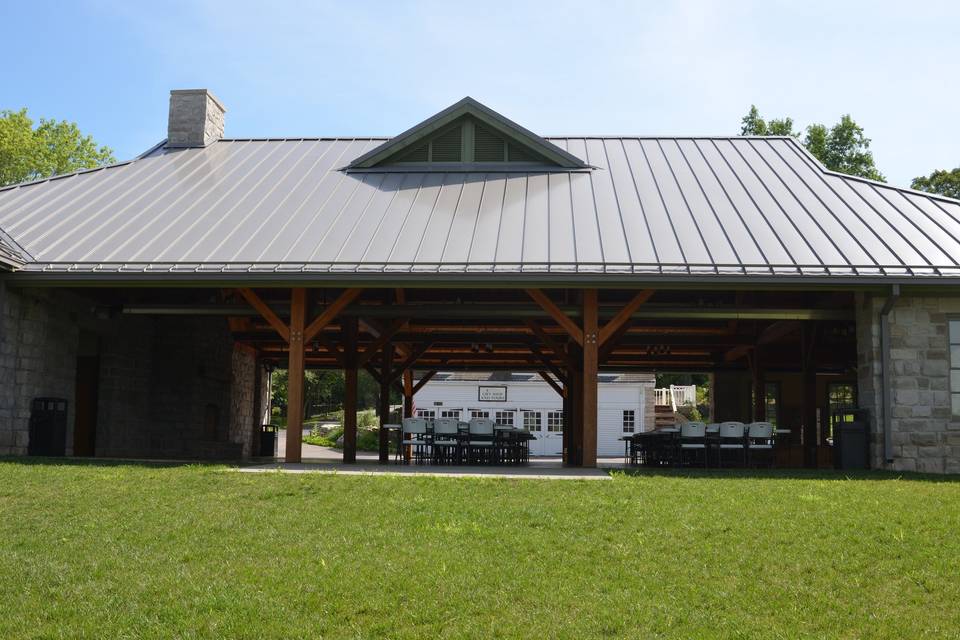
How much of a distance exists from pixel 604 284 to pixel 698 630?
7934 millimetres

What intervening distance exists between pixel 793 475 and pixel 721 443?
2.79 meters

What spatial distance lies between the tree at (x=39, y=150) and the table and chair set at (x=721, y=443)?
3087 centimetres

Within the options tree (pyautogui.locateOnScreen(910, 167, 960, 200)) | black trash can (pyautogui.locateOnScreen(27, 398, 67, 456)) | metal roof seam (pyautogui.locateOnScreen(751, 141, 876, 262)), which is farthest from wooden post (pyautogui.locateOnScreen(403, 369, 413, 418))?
tree (pyautogui.locateOnScreen(910, 167, 960, 200))

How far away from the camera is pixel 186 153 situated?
71.2 ft

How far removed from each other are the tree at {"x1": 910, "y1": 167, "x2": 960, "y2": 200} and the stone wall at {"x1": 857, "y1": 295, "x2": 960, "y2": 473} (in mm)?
23722

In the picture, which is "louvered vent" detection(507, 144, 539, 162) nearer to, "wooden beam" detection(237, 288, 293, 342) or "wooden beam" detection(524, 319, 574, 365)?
"wooden beam" detection(524, 319, 574, 365)

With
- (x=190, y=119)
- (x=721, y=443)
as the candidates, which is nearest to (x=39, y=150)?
(x=190, y=119)

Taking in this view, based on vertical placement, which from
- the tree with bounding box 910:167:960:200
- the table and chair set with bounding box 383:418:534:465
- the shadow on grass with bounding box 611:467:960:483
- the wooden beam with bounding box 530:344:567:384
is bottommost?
the shadow on grass with bounding box 611:467:960:483

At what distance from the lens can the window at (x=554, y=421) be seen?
34406mm

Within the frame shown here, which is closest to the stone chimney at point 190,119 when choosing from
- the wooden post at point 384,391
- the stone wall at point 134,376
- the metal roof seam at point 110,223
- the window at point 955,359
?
the metal roof seam at point 110,223

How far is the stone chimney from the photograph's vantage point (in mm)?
22375

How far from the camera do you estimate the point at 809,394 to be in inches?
765

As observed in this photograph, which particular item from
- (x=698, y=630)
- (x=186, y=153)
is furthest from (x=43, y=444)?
(x=698, y=630)

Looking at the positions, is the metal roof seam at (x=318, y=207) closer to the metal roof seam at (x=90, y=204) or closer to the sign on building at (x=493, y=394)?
the metal roof seam at (x=90, y=204)
